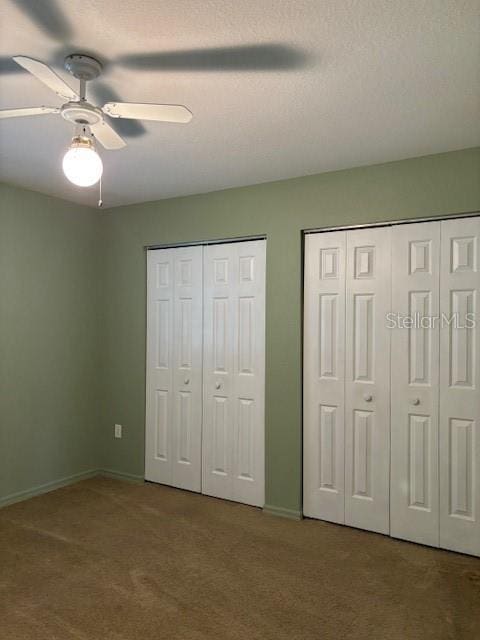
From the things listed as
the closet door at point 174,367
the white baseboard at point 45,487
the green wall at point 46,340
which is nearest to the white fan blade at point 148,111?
the closet door at point 174,367

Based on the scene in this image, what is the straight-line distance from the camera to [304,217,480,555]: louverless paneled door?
301 centimetres

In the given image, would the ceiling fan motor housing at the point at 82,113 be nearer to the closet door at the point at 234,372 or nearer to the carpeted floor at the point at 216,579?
the closet door at the point at 234,372

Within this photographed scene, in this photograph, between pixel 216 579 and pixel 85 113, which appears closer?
pixel 85 113

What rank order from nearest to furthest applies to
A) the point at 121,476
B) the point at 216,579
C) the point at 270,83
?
the point at 270,83
the point at 216,579
the point at 121,476

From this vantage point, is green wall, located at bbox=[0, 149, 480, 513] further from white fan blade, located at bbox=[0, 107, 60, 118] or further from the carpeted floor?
white fan blade, located at bbox=[0, 107, 60, 118]

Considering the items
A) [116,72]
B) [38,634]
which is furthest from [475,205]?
[38,634]

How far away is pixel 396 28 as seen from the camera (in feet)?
5.76

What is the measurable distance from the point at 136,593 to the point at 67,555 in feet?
2.13

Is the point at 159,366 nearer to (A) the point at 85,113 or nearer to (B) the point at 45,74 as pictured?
(A) the point at 85,113

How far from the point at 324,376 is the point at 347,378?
170mm

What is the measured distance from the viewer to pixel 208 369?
4.00m

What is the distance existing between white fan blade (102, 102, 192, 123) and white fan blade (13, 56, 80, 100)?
141 millimetres

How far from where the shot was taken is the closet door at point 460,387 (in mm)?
2982

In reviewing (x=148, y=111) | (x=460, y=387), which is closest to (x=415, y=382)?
(x=460, y=387)
